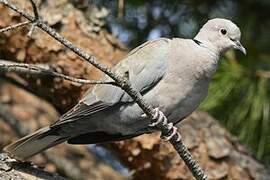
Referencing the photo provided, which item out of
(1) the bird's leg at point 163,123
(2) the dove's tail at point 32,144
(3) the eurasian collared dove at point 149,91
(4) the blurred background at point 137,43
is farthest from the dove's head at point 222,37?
(2) the dove's tail at point 32,144

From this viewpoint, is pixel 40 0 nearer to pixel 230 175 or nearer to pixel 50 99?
pixel 50 99

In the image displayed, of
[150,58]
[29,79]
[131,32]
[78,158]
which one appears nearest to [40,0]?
[29,79]

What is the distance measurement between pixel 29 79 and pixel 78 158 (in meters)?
0.83

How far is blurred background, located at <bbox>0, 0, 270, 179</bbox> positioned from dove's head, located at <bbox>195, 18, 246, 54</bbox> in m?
0.47

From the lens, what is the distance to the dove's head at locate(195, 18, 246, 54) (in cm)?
233

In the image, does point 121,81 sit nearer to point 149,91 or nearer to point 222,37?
point 149,91

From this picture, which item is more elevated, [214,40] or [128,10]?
[128,10]

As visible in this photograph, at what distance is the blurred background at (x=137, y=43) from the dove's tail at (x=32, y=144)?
451 millimetres

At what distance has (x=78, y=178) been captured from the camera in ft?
10.6

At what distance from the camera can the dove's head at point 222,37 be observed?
233cm

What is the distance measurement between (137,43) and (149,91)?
3.26ft

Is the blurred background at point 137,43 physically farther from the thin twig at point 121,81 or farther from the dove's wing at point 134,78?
the thin twig at point 121,81

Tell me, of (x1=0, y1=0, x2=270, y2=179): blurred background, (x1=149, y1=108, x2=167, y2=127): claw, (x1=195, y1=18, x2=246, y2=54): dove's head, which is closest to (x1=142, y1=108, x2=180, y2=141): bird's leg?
(x1=149, y1=108, x2=167, y2=127): claw

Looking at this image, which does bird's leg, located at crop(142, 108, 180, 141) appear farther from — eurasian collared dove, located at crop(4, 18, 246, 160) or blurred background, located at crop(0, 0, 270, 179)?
blurred background, located at crop(0, 0, 270, 179)
